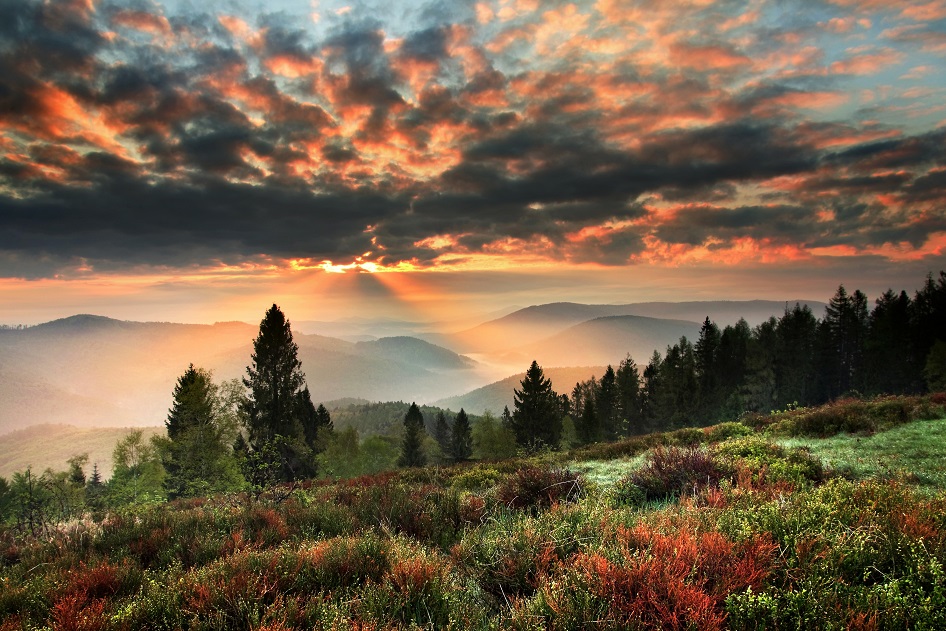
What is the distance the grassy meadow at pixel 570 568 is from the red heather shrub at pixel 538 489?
0.54 feet

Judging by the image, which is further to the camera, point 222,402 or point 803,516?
point 222,402

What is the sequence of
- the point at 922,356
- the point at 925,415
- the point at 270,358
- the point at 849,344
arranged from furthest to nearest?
the point at 849,344, the point at 922,356, the point at 270,358, the point at 925,415

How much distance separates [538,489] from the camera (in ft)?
26.9

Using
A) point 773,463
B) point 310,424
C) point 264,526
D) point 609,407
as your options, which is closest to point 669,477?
point 773,463

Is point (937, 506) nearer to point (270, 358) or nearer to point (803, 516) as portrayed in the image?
point (803, 516)

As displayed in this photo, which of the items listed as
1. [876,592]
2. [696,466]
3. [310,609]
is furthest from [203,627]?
[696,466]

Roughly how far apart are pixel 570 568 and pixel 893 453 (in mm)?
9870

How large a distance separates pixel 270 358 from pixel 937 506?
41.3m

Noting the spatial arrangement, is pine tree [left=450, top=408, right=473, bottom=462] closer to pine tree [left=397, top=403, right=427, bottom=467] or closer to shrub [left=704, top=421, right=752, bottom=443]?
pine tree [left=397, top=403, right=427, bottom=467]

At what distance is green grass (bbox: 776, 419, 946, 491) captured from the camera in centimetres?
739

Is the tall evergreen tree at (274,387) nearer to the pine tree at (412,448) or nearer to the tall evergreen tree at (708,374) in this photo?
the pine tree at (412,448)

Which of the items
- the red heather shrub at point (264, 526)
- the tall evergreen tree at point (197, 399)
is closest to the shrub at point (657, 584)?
the red heather shrub at point (264, 526)

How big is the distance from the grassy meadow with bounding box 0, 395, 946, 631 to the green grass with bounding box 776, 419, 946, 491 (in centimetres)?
14

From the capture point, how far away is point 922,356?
51.0 m
